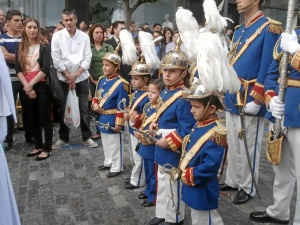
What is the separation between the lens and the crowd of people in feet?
9.64

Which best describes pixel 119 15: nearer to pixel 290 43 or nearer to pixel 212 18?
pixel 212 18

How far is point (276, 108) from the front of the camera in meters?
3.17

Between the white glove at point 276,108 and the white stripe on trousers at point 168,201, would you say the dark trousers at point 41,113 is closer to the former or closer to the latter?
the white stripe on trousers at point 168,201

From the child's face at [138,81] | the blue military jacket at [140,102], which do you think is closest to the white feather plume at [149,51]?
the child's face at [138,81]

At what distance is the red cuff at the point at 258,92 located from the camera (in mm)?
3600

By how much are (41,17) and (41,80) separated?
35.7 feet

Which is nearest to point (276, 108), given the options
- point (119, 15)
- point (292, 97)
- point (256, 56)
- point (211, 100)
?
point (292, 97)

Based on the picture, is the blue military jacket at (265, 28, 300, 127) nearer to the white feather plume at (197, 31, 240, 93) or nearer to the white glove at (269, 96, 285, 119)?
the white glove at (269, 96, 285, 119)

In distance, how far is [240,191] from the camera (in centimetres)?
409

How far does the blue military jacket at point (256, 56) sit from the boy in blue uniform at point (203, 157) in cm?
84

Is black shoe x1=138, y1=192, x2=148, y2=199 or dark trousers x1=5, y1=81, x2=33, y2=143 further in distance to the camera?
dark trousers x1=5, y1=81, x2=33, y2=143

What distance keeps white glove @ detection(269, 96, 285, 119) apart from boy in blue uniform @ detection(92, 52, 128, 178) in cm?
193

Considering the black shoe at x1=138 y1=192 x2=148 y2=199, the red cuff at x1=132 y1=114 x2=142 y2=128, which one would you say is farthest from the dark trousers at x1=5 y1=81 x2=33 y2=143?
the black shoe at x1=138 y1=192 x2=148 y2=199

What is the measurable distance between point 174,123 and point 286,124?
0.93 meters
